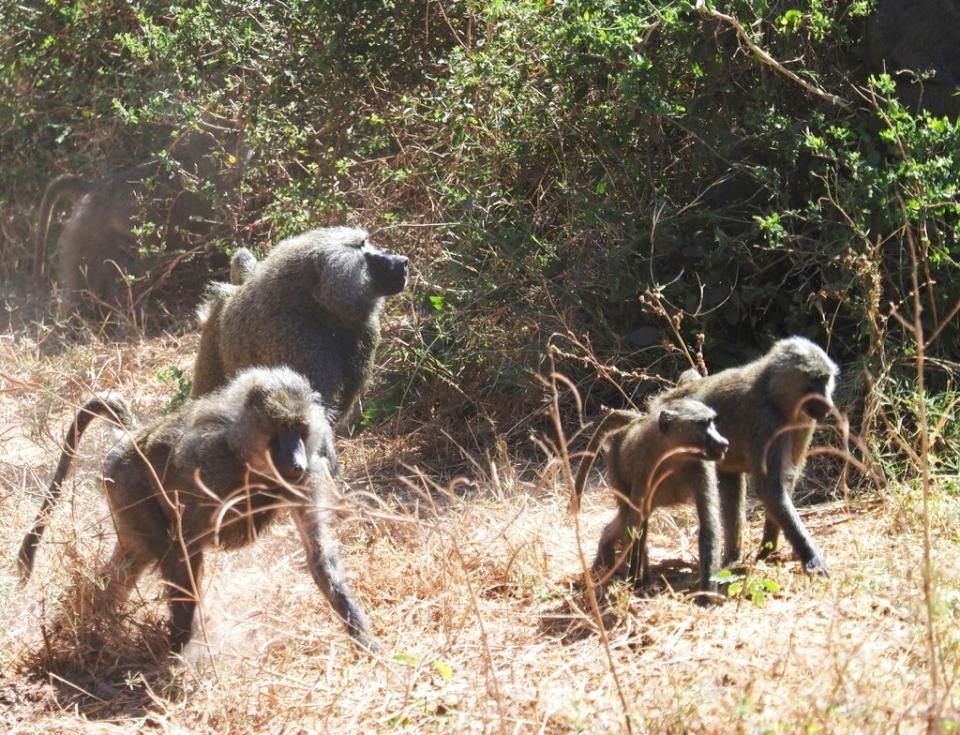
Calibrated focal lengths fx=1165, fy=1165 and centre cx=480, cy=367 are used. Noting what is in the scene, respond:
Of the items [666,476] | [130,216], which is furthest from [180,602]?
[130,216]

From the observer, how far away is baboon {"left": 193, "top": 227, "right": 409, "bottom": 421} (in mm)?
5387

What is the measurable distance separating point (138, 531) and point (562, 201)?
3.13 meters

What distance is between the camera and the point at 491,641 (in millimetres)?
3846

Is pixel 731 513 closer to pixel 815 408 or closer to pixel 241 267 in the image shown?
pixel 815 408

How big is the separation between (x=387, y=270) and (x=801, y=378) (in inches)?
82.6

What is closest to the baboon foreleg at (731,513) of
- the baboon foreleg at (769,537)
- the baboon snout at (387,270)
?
the baboon foreleg at (769,537)

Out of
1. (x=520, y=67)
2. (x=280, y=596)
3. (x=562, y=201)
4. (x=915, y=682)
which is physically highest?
(x=520, y=67)

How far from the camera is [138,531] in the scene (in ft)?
13.5

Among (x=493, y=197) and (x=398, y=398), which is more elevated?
(x=493, y=197)

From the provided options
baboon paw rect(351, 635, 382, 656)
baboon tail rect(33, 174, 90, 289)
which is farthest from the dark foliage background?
baboon tail rect(33, 174, 90, 289)

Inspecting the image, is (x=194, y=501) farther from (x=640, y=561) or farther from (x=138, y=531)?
(x=640, y=561)

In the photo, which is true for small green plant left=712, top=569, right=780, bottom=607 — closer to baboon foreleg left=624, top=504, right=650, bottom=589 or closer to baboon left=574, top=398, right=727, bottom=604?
baboon left=574, top=398, right=727, bottom=604

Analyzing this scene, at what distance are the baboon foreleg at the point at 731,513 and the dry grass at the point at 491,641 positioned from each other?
0.12m

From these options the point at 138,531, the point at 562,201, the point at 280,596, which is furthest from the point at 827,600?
the point at 562,201
